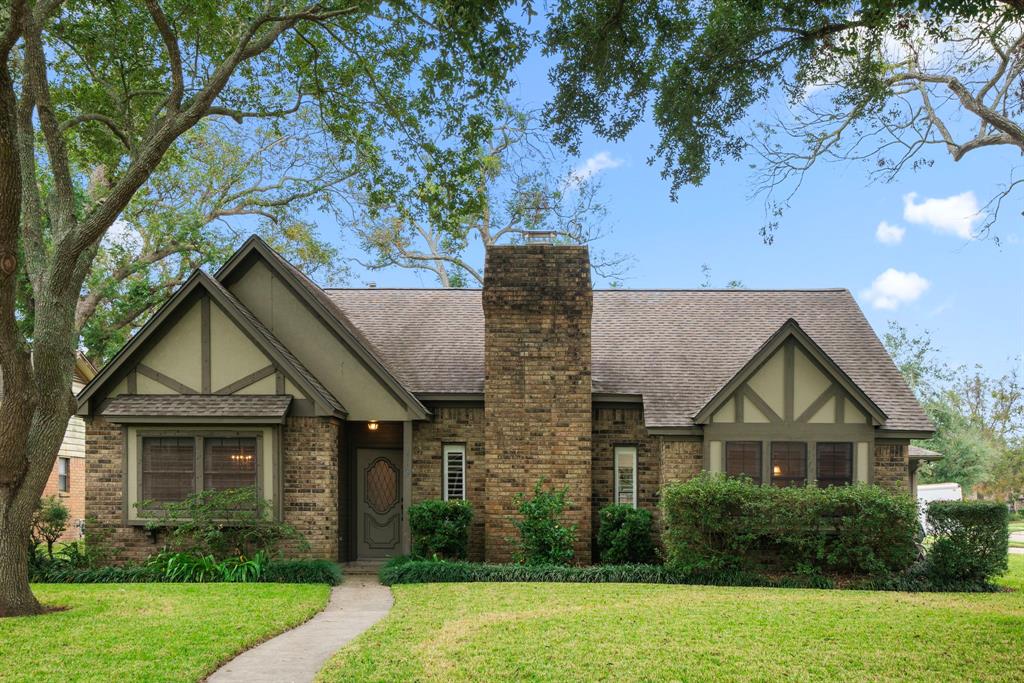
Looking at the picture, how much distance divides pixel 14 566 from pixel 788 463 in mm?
12112

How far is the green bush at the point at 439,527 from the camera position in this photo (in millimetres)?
→ 15422

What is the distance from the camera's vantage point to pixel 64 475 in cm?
2570

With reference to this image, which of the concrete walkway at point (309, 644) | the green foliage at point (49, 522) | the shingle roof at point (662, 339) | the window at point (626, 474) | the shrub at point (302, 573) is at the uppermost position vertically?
the shingle roof at point (662, 339)

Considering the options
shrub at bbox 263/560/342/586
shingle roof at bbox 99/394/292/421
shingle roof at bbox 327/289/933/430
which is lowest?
shrub at bbox 263/560/342/586

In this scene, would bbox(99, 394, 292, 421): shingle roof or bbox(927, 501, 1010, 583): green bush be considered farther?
bbox(99, 394, 292, 421): shingle roof

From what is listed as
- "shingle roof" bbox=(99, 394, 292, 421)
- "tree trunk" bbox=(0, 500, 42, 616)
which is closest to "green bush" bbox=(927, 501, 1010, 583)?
"shingle roof" bbox=(99, 394, 292, 421)

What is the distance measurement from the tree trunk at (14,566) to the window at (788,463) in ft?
38.2

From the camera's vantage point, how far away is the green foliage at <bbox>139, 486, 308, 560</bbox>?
583 inches

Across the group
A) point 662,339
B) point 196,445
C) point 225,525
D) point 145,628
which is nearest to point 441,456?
point 225,525

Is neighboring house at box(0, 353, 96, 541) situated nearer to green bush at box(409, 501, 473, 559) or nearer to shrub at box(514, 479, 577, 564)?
green bush at box(409, 501, 473, 559)

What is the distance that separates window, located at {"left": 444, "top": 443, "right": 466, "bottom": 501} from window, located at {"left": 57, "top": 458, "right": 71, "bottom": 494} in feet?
47.1

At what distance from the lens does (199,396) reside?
15.5 metres

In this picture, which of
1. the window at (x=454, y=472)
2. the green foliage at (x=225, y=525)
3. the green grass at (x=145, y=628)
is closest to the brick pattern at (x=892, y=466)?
the window at (x=454, y=472)

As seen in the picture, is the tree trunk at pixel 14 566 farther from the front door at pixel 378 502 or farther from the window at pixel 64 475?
the window at pixel 64 475
